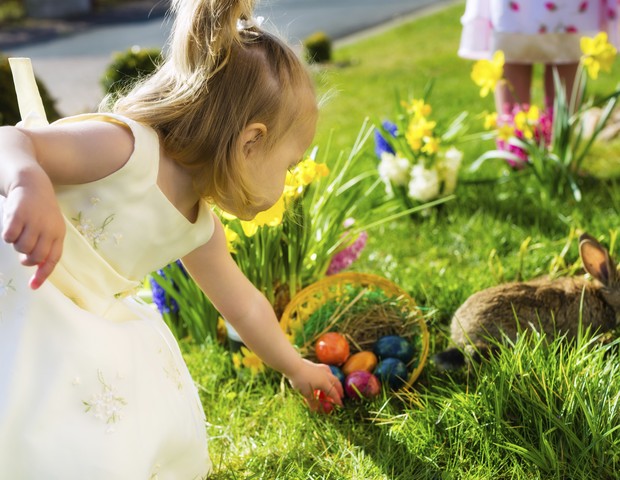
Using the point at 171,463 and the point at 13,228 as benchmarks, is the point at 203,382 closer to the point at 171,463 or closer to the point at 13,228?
the point at 171,463

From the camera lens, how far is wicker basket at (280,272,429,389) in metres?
2.44

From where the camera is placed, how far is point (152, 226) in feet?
5.64

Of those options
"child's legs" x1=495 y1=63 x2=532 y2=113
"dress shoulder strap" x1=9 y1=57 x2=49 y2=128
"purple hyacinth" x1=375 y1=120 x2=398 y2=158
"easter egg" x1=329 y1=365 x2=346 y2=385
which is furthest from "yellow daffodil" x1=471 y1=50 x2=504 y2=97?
"dress shoulder strap" x1=9 y1=57 x2=49 y2=128

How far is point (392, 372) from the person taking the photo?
2.26 metres

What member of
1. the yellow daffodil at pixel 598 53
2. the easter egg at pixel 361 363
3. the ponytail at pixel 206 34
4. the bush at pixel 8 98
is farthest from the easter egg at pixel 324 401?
the bush at pixel 8 98

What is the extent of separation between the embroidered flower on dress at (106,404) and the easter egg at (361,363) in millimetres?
866

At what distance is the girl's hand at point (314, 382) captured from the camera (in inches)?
83.9

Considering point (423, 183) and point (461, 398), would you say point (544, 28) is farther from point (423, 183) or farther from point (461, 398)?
point (461, 398)

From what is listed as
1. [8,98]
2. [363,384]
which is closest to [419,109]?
[363,384]

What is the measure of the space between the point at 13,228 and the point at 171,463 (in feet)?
2.68

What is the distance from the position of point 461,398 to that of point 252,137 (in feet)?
2.75

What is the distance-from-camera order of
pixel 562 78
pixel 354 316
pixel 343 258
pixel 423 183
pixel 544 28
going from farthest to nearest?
pixel 562 78
pixel 544 28
pixel 423 183
pixel 343 258
pixel 354 316

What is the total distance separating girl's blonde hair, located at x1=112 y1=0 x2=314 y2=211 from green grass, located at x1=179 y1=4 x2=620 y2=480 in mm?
278

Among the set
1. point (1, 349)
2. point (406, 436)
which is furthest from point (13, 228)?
point (406, 436)
